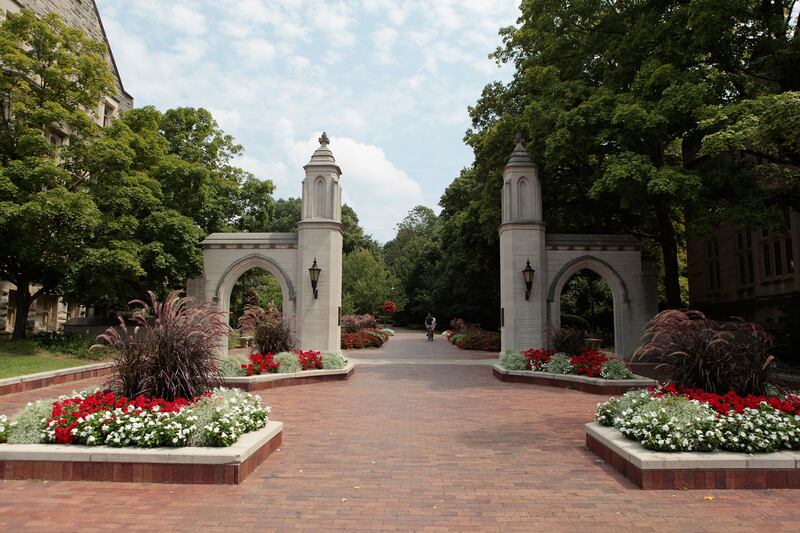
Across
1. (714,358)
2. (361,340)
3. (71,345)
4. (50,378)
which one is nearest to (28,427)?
(50,378)

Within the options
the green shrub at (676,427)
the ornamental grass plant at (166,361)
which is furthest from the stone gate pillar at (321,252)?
the green shrub at (676,427)

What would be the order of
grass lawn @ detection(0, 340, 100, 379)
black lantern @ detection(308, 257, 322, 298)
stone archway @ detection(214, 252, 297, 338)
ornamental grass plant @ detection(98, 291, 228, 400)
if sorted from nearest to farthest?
ornamental grass plant @ detection(98, 291, 228, 400), grass lawn @ detection(0, 340, 100, 379), black lantern @ detection(308, 257, 322, 298), stone archway @ detection(214, 252, 297, 338)

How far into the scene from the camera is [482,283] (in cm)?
2998

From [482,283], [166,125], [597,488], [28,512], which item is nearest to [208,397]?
[28,512]

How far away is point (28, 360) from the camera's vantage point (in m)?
14.6

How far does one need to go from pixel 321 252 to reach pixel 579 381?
9107 millimetres

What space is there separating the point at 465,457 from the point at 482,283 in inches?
932

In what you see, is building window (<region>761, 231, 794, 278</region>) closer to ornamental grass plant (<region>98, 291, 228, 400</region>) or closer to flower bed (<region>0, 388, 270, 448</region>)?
ornamental grass plant (<region>98, 291, 228, 400</region>)

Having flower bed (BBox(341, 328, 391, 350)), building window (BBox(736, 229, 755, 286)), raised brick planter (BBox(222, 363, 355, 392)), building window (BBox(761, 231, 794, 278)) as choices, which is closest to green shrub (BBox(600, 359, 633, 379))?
raised brick planter (BBox(222, 363, 355, 392))

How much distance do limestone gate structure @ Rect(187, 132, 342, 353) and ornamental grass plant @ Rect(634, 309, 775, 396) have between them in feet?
38.3

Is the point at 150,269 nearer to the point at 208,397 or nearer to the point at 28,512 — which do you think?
the point at 208,397

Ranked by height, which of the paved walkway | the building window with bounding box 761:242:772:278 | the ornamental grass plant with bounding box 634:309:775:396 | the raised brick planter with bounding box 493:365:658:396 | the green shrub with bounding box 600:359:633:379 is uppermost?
the building window with bounding box 761:242:772:278

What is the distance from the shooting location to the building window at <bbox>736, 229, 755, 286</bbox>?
23.1m

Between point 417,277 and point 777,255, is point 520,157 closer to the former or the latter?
point 777,255
